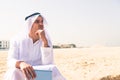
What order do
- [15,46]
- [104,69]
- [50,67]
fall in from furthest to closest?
1. [104,69]
2. [15,46]
3. [50,67]

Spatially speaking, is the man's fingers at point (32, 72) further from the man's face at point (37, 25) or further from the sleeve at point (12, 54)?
the man's face at point (37, 25)

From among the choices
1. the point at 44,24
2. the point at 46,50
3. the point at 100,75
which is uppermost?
the point at 44,24

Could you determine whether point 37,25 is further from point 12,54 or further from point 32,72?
point 32,72

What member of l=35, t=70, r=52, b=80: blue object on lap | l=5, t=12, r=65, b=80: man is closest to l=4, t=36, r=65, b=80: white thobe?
l=5, t=12, r=65, b=80: man

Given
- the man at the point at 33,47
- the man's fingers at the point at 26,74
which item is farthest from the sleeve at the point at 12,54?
the man's fingers at the point at 26,74

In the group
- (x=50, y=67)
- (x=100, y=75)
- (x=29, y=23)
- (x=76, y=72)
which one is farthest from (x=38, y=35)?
(x=76, y=72)

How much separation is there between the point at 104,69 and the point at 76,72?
875 millimetres

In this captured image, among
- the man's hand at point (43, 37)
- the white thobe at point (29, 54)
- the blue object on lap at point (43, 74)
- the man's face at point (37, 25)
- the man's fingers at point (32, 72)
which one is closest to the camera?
the man's fingers at point (32, 72)

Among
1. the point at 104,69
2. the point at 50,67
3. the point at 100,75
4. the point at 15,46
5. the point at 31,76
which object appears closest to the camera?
the point at 31,76

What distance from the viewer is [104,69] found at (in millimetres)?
11180

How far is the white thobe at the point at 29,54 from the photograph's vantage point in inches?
231

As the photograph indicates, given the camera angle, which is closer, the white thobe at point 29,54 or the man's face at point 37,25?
the white thobe at point 29,54

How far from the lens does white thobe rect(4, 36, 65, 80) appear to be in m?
5.87

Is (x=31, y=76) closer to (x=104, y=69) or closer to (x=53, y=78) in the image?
(x=53, y=78)
